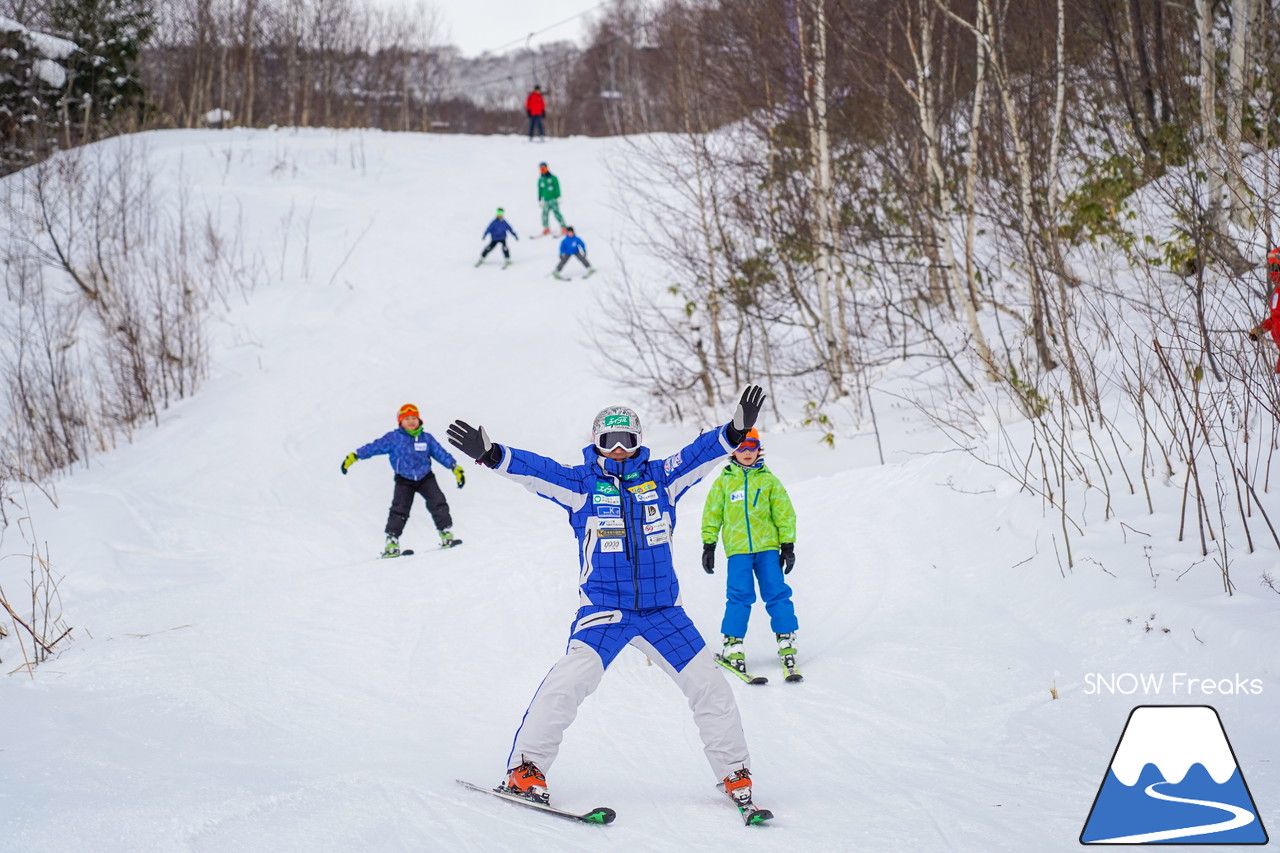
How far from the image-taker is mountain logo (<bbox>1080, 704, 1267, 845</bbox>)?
11.6 ft

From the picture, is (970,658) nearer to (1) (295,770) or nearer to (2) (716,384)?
(1) (295,770)

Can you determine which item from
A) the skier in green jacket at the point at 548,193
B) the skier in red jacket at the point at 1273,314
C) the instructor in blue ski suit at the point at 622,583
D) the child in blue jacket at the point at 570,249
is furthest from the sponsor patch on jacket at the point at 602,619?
the skier in green jacket at the point at 548,193

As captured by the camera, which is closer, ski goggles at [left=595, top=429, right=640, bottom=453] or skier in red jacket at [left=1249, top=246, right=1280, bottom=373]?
ski goggles at [left=595, top=429, right=640, bottom=453]

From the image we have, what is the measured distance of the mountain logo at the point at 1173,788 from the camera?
3543 mm

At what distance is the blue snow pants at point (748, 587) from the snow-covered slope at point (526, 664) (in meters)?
0.35

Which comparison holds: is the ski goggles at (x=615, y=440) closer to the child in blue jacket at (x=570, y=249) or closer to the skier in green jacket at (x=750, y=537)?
the skier in green jacket at (x=750, y=537)

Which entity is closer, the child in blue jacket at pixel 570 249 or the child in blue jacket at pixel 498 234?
the child in blue jacket at pixel 570 249

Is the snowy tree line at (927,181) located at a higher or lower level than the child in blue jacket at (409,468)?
higher

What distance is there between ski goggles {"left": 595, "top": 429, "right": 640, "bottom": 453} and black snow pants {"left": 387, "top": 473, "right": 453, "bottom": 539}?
5.94 meters

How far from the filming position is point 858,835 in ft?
12.3

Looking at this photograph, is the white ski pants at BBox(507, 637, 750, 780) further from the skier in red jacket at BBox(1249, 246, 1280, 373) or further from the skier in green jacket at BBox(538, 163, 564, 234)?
the skier in green jacket at BBox(538, 163, 564, 234)

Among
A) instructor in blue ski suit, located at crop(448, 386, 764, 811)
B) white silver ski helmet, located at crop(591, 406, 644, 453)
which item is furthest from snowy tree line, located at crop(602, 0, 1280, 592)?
white silver ski helmet, located at crop(591, 406, 644, 453)

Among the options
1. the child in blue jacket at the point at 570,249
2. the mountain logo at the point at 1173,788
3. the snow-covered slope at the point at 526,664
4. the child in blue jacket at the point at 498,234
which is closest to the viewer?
the mountain logo at the point at 1173,788

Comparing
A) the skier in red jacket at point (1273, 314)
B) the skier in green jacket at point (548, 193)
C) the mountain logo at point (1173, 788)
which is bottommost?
the mountain logo at point (1173, 788)
